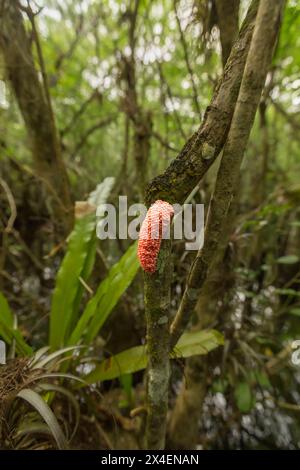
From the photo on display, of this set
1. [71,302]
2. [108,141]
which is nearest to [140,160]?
[71,302]

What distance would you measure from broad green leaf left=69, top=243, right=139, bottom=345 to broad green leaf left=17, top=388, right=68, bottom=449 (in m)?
0.35

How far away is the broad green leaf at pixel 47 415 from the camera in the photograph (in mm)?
740

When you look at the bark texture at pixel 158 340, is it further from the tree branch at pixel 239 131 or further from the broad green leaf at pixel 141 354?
the broad green leaf at pixel 141 354

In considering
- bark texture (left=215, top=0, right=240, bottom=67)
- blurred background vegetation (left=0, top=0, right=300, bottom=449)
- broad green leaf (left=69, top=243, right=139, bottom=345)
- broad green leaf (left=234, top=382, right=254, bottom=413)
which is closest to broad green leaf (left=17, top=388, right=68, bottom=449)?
blurred background vegetation (left=0, top=0, right=300, bottom=449)

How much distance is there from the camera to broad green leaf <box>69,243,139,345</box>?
112 centimetres

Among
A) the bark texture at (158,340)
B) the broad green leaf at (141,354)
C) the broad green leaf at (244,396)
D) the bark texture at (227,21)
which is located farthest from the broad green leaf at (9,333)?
the bark texture at (227,21)

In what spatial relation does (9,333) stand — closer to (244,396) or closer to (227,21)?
(244,396)

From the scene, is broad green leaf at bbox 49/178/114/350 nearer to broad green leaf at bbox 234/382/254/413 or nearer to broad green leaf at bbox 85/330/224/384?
broad green leaf at bbox 85/330/224/384

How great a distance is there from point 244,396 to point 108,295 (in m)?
0.71

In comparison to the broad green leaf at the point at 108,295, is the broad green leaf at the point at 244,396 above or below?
below

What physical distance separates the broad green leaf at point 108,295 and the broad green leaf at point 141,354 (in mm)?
112

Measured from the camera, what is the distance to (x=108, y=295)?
1.14 m

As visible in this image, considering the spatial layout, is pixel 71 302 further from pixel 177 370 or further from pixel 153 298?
pixel 177 370
